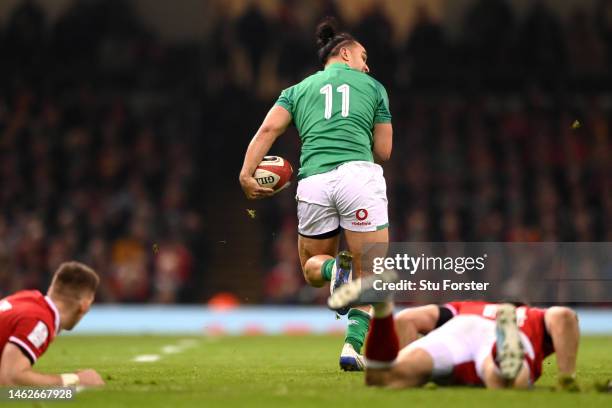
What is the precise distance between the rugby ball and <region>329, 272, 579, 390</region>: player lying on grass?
81.4 inches

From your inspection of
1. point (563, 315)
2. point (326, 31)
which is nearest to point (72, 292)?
point (563, 315)

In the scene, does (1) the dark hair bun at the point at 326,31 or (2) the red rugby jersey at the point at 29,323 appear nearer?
(2) the red rugby jersey at the point at 29,323

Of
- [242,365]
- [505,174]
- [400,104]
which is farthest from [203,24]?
[242,365]

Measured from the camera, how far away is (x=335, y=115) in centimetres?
809

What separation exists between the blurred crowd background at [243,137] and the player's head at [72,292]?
42.4 feet

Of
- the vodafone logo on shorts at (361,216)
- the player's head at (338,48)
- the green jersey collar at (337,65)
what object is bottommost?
the vodafone logo on shorts at (361,216)

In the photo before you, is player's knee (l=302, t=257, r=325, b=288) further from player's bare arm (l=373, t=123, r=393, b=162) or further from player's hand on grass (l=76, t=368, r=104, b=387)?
player's hand on grass (l=76, t=368, r=104, b=387)

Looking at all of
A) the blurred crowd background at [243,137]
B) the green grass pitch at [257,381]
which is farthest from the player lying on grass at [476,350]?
the blurred crowd background at [243,137]

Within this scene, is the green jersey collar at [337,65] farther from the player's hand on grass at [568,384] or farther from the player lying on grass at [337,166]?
the player's hand on grass at [568,384]

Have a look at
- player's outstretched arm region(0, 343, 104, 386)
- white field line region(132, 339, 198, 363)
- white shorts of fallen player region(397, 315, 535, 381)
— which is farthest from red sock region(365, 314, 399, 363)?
white field line region(132, 339, 198, 363)

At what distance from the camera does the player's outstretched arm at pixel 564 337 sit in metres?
6.21

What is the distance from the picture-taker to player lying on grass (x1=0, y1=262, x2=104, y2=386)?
6016 millimetres

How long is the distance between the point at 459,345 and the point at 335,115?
92.8 inches

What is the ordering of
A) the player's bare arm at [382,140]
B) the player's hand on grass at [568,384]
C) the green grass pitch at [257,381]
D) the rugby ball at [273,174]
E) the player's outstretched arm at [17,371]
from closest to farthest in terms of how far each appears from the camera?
the green grass pitch at [257,381] → the player's outstretched arm at [17,371] → the player's hand on grass at [568,384] → the rugby ball at [273,174] → the player's bare arm at [382,140]
